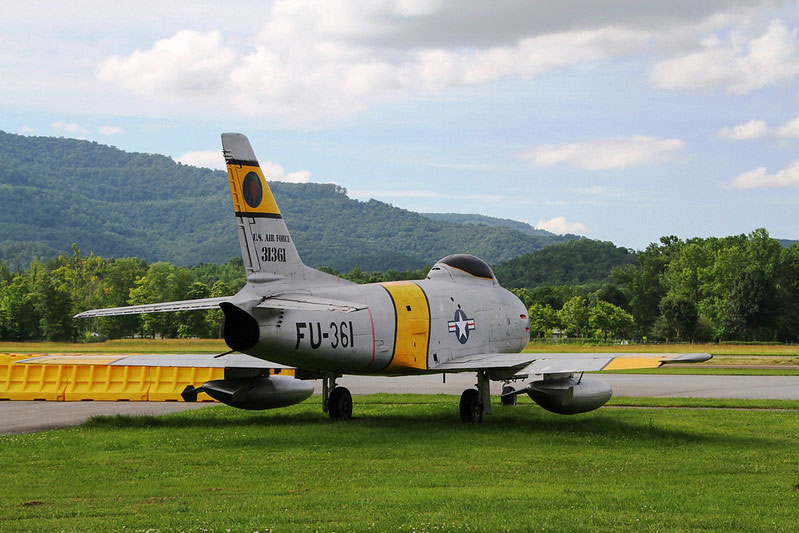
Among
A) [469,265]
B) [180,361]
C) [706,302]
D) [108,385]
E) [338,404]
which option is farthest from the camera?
[706,302]

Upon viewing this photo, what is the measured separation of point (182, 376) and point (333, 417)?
7184 millimetres

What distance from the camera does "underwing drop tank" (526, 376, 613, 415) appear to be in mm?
17453

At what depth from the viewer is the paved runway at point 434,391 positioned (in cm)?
2045

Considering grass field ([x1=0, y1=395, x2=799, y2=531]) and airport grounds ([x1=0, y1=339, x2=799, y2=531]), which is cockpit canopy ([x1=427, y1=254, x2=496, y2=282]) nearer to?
airport grounds ([x1=0, y1=339, x2=799, y2=531])

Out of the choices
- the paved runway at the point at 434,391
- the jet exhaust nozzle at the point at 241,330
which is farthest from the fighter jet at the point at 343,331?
the paved runway at the point at 434,391

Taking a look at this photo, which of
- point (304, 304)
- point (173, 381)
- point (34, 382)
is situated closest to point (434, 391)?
point (173, 381)

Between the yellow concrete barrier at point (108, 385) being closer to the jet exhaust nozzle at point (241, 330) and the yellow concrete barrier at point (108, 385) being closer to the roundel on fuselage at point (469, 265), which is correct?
the roundel on fuselage at point (469, 265)

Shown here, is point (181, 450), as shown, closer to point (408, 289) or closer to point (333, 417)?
point (333, 417)

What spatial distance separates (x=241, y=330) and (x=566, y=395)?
254 inches

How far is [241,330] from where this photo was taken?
15.1m

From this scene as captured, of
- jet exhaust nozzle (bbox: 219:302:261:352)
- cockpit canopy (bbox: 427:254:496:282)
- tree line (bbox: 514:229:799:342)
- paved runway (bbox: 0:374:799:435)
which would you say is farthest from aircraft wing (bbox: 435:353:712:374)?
tree line (bbox: 514:229:799:342)

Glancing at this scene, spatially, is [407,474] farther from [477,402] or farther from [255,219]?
[477,402]

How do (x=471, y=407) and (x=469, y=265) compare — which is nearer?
(x=471, y=407)

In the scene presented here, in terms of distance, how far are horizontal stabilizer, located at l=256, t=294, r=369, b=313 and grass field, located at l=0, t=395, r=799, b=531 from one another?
226cm
